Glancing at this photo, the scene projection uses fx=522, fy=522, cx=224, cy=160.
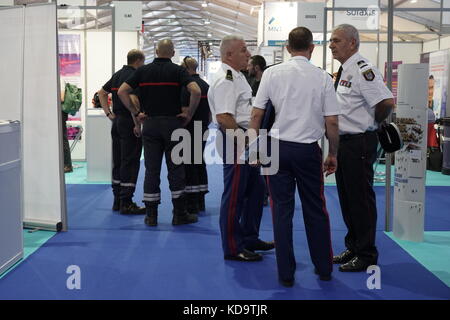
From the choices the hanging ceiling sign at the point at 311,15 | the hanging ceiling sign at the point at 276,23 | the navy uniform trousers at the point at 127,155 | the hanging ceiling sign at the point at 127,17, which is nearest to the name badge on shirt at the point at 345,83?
the navy uniform trousers at the point at 127,155

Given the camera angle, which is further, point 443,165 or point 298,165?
point 443,165

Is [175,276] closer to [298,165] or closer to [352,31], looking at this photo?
[298,165]

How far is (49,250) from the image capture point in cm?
385

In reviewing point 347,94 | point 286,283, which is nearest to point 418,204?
point 347,94

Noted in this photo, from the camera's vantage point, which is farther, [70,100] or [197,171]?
[70,100]

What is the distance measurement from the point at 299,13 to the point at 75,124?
4441 mm

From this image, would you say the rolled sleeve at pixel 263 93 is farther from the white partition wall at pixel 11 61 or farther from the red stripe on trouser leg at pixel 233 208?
the white partition wall at pixel 11 61

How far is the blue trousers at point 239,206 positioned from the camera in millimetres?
3455

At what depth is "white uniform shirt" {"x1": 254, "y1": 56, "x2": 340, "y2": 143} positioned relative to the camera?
2912mm

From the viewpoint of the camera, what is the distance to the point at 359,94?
3.30 m

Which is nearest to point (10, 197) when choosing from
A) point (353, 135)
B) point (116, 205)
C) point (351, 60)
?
point (116, 205)

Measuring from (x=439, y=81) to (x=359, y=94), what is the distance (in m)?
7.34

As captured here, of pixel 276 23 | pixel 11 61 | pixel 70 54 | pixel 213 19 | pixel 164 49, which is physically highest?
pixel 213 19

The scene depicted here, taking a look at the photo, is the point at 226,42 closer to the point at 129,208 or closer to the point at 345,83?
the point at 345,83
